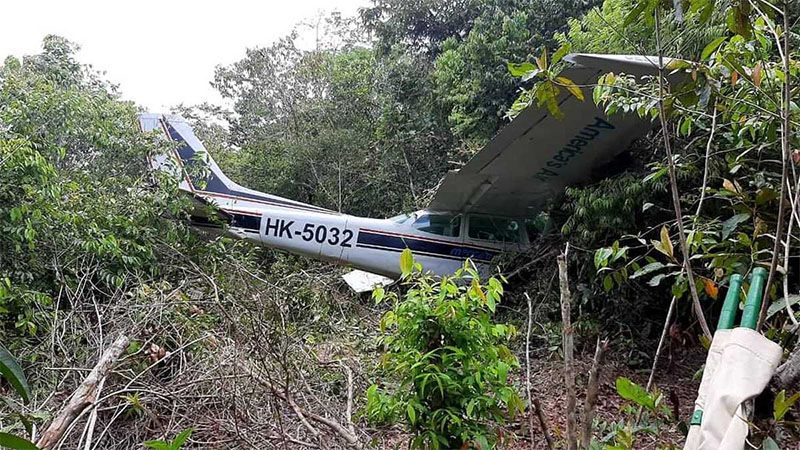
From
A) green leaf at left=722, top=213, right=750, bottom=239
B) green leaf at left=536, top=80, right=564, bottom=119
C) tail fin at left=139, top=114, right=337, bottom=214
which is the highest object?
tail fin at left=139, top=114, right=337, bottom=214

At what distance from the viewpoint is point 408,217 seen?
7.43 meters

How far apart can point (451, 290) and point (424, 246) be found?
15.8ft

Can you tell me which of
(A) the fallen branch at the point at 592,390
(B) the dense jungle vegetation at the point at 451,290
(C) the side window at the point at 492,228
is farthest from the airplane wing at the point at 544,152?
(A) the fallen branch at the point at 592,390

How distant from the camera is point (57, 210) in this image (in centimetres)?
477

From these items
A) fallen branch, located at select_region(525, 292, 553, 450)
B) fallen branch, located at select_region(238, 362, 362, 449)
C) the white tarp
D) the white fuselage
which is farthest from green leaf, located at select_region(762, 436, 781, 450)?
the white fuselage

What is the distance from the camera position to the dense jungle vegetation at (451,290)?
1911 mm

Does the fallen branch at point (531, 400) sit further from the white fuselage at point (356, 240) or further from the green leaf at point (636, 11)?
the white fuselage at point (356, 240)

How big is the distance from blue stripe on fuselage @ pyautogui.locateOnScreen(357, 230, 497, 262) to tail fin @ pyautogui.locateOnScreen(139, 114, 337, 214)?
1.15 metres

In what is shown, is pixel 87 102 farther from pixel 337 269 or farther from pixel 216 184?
pixel 337 269

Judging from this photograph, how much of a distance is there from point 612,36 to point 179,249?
17.6ft

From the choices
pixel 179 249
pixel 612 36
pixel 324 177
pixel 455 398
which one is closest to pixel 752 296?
pixel 455 398

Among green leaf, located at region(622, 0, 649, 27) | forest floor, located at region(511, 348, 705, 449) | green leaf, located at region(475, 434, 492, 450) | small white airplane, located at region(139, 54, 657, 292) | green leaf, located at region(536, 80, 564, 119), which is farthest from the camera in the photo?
small white airplane, located at region(139, 54, 657, 292)

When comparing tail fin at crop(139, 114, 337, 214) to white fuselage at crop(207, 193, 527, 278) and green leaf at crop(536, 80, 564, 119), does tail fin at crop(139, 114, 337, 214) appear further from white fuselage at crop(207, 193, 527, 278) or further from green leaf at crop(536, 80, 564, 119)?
green leaf at crop(536, 80, 564, 119)

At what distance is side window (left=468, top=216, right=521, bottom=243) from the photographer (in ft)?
23.6
